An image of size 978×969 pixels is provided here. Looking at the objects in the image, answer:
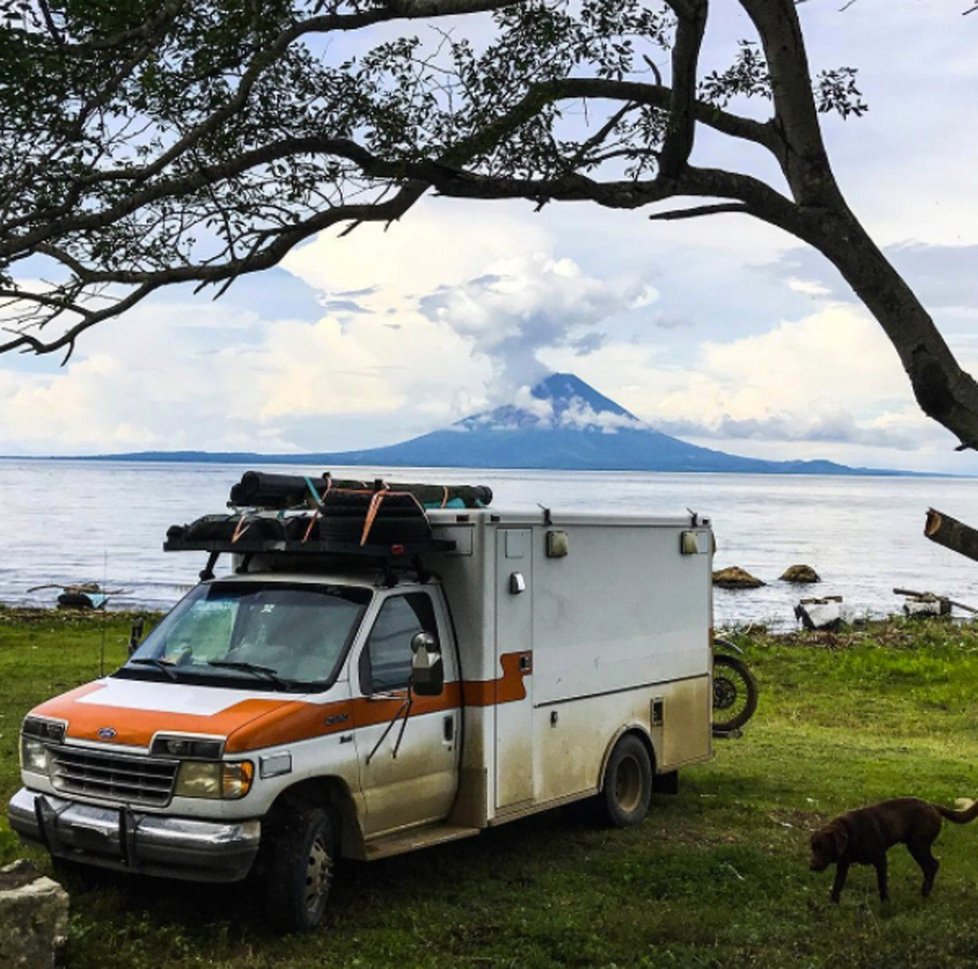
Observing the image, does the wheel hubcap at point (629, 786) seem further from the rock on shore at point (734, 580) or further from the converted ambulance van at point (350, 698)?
the rock on shore at point (734, 580)

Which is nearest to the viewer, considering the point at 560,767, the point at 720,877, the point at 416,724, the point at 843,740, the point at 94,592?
the point at 416,724

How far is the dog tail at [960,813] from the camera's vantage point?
932 cm

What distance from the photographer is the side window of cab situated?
29.2 ft

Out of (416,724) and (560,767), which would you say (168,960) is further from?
(560,767)

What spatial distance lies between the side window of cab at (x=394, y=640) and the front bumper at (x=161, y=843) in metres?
1.34

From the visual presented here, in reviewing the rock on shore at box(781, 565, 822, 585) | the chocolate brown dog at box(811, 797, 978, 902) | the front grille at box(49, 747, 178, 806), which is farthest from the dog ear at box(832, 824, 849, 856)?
the rock on shore at box(781, 565, 822, 585)

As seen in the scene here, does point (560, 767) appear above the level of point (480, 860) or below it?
above

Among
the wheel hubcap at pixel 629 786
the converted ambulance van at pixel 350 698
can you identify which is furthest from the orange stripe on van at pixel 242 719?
the wheel hubcap at pixel 629 786

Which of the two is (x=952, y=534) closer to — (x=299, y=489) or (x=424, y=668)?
(x=424, y=668)

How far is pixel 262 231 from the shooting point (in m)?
10.5

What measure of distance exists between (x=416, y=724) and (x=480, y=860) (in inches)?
66.0

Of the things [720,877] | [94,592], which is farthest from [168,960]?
[94,592]

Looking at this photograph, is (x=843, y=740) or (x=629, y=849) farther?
(x=843, y=740)

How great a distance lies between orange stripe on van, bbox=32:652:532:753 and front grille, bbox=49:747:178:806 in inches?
4.2
